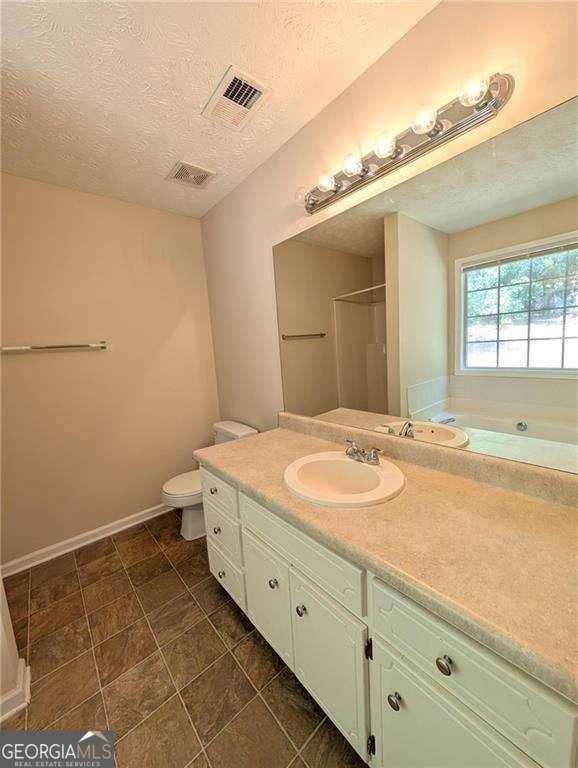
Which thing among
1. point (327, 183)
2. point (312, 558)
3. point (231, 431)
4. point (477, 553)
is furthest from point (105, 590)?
point (327, 183)

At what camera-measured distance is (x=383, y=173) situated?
45.6 inches

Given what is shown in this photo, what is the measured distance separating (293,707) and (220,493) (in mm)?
813

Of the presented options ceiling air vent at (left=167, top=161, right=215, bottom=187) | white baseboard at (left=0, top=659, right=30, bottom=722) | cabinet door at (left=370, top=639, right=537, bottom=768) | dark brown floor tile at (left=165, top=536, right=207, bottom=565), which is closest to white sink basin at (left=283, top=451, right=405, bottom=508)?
cabinet door at (left=370, top=639, right=537, bottom=768)

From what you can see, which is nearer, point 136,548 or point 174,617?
point 174,617

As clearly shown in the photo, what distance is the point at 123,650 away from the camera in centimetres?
132

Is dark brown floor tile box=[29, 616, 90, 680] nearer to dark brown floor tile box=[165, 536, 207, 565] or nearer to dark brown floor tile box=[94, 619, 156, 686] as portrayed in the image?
dark brown floor tile box=[94, 619, 156, 686]

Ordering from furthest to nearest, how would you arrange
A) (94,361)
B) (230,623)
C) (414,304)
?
(94,361) < (230,623) < (414,304)

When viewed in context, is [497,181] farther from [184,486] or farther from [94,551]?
[94,551]

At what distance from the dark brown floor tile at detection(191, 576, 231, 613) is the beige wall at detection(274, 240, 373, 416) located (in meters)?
1.08

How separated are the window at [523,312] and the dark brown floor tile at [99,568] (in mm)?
2269

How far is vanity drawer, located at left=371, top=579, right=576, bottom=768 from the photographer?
47cm

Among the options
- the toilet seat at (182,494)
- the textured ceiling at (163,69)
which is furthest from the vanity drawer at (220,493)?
the textured ceiling at (163,69)

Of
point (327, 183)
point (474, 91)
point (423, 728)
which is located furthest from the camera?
point (327, 183)

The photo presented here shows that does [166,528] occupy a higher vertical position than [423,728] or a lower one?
lower
